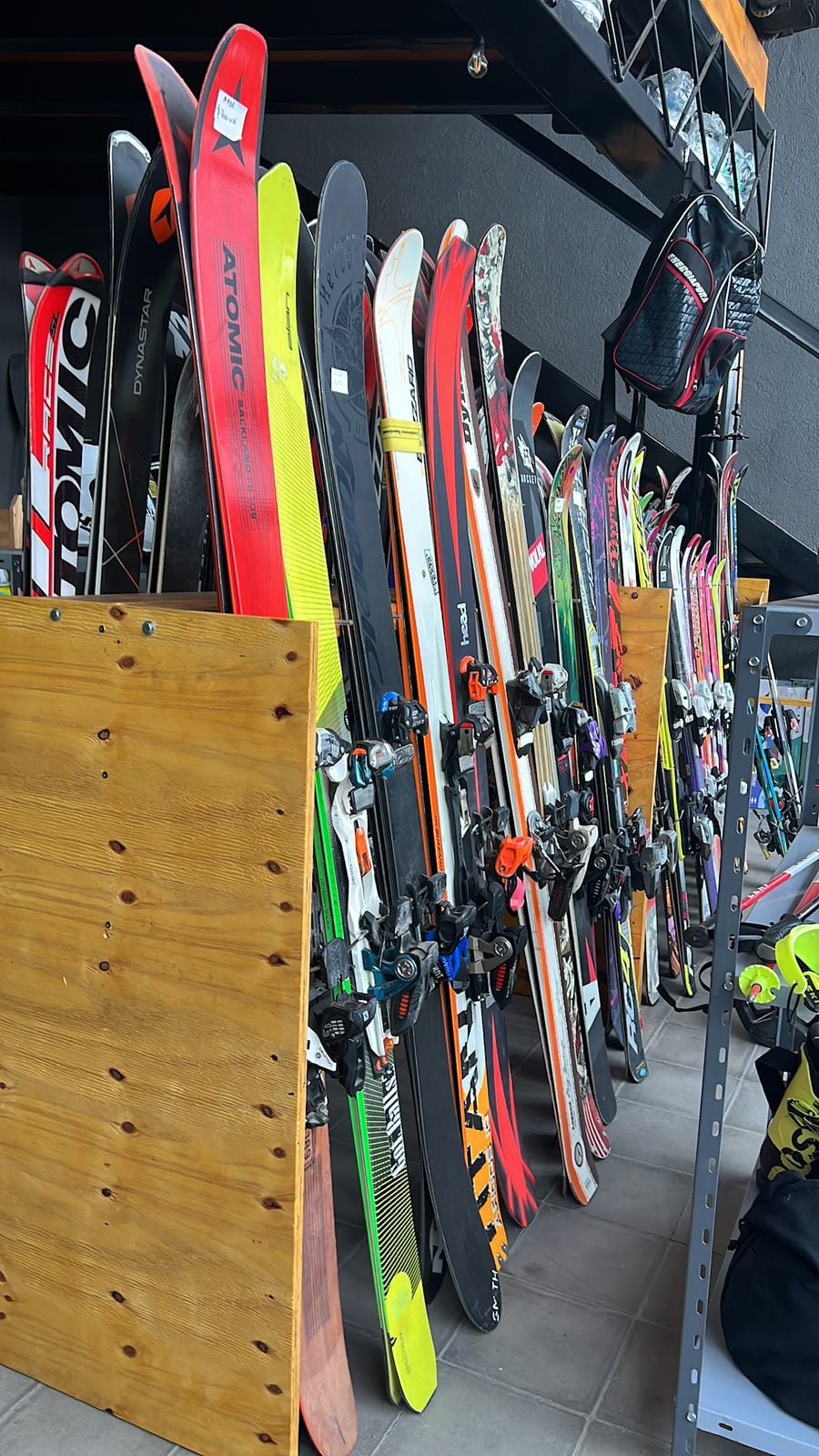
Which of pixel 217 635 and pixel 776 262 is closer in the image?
pixel 217 635

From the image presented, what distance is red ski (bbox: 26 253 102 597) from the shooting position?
1729 mm

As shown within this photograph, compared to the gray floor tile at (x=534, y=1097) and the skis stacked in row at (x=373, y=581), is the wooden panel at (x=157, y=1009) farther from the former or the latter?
the gray floor tile at (x=534, y=1097)

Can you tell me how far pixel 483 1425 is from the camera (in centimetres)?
150

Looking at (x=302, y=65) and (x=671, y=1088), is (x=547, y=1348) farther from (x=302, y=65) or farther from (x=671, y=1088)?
(x=302, y=65)

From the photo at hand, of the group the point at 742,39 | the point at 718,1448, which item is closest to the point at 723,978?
the point at 718,1448

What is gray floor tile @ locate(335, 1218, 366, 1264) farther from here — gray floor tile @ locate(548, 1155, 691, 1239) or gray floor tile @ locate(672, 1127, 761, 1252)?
gray floor tile @ locate(672, 1127, 761, 1252)

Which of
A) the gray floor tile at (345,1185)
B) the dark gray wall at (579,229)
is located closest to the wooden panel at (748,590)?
the dark gray wall at (579,229)

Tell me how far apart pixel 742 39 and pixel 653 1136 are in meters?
3.33

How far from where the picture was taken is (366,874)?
1536mm

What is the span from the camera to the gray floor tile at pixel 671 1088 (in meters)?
2.44

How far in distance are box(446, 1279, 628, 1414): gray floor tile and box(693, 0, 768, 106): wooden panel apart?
124 inches

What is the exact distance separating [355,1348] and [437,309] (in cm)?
174

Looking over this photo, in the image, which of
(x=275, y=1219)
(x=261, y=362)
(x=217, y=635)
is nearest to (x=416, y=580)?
(x=261, y=362)

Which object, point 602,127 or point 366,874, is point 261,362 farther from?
point 602,127
